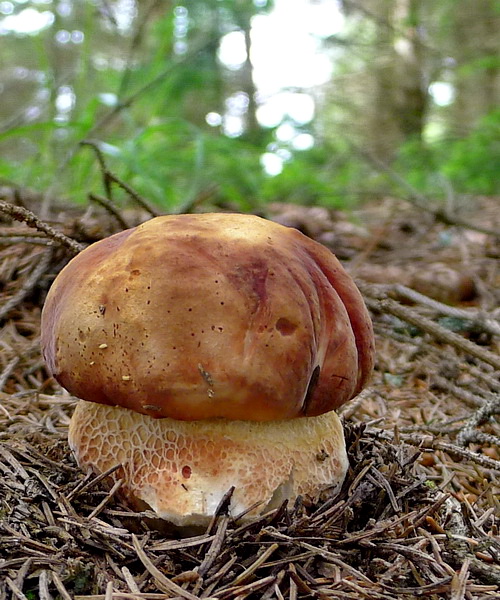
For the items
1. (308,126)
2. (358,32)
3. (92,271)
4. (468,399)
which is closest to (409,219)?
(308,126)

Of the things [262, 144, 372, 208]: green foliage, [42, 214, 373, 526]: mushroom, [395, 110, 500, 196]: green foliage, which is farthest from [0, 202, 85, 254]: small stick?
[395, 110, 500, 196]: green foliage

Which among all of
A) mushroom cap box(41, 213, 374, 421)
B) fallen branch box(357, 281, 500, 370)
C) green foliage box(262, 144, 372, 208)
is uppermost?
mushroom cap box(41, 213, 374, 421)

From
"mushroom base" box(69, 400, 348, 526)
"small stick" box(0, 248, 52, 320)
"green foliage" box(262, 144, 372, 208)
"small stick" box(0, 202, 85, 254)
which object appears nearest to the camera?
"mushroom base" box(69, 400, 348, 526)

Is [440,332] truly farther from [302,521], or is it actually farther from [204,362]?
[204,362]

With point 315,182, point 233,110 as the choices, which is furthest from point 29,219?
point 233,110

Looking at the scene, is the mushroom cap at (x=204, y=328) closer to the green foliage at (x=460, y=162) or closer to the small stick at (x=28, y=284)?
the small stick at (x=28, y=284)

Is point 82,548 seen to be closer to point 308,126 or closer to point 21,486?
point 21,486

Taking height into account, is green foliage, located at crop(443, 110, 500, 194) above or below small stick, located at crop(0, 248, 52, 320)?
below

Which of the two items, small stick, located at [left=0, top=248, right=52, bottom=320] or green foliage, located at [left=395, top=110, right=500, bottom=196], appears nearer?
small stick, located at [left=0, top=248, right=52, bottom=320]

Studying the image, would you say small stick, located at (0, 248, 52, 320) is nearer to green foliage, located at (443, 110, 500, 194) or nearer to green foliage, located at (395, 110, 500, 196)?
green foliage, located at (395, 110, 500, 196)

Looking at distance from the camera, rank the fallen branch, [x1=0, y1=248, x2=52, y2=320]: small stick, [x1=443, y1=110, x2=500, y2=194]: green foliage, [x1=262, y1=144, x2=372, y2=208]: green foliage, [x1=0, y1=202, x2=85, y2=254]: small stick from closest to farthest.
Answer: [x1=0, y1=202, x2=85, y2=254]: small stick
the fallen branch
[x1=0, y1=248, x2=52, y2=320]: small stick
[x1=443, y1=110, x2=500, y2=194]: green foliage
[x1=262, y1=144, x2=372, y2=208]: green foliage
